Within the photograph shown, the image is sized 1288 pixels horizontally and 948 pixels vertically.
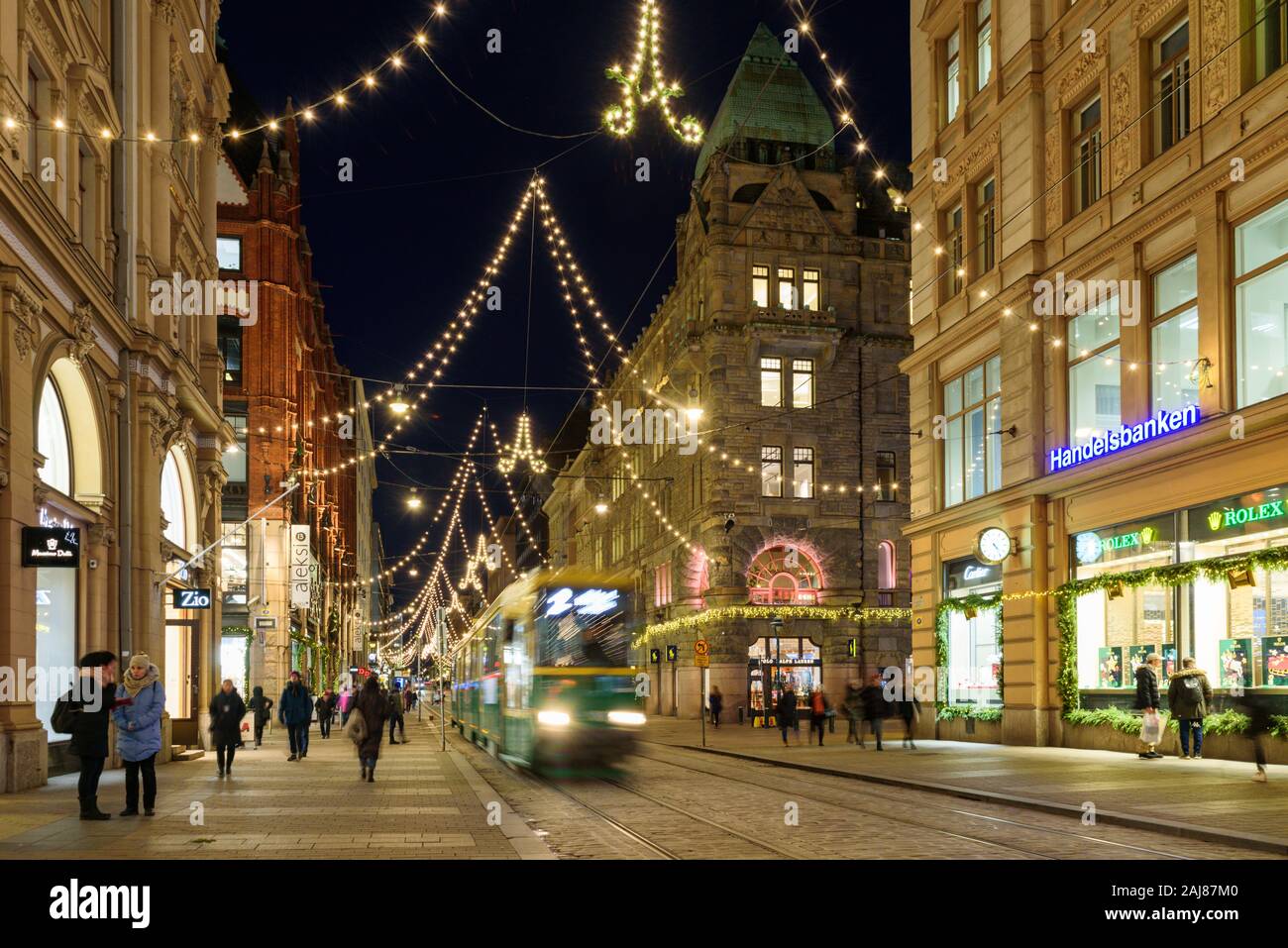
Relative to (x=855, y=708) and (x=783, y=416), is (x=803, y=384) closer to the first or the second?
(x=783, y=416)

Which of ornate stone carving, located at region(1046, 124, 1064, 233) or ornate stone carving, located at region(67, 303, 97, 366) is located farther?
ornate stone carving, located at region(1046, 124, 1064, 233)

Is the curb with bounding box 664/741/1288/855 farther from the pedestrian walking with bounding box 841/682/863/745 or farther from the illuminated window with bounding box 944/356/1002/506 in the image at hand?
the illuminated window with bounding box 944/356/1002/506

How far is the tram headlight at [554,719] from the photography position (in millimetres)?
21203

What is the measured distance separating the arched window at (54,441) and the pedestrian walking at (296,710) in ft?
21.1

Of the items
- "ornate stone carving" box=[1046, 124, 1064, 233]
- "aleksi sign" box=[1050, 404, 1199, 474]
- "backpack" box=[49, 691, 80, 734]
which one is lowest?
"backpack" box=[49, 691, 80, 734]

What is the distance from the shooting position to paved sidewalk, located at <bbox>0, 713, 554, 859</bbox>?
11.4 meters

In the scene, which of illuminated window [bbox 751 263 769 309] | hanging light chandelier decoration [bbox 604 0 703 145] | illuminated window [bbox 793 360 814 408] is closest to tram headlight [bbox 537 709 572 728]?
hanging light chandelier decoration [bbox 604 0 703 145]

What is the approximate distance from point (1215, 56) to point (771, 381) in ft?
103

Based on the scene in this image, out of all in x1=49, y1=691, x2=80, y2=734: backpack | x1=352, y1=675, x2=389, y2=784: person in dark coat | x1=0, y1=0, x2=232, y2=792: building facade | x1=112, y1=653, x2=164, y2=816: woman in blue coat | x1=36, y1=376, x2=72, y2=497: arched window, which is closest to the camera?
x1=112, y1=653, x2=164, y2=816: woman in blue coat

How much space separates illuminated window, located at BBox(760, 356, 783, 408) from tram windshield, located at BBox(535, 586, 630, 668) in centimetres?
3024

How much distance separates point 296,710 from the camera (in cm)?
2620

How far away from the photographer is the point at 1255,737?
17078 millimetres

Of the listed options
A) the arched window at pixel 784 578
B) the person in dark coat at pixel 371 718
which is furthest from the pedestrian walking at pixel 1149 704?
the arched window at pixel 784 578
